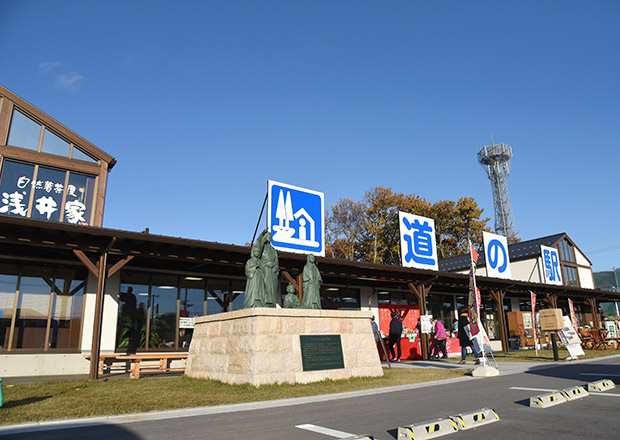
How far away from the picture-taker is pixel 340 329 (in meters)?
10.4

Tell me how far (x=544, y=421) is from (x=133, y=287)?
12111 mm

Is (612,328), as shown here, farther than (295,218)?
Yes

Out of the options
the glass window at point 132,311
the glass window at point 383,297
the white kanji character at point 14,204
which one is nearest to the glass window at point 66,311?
the glass window at point 132,311

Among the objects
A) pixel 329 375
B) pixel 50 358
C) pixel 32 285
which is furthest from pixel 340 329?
pixel 32 285

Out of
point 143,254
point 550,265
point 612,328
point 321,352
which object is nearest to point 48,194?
point 143,254

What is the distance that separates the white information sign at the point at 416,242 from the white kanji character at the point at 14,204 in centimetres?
1427

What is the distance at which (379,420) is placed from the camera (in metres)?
5.57

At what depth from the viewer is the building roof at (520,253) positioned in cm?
3059

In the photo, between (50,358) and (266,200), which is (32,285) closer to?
(50,358)

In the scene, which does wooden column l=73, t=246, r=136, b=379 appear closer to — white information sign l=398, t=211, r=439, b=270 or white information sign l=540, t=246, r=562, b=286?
white information sign l=398, t=211, r=439, b=270

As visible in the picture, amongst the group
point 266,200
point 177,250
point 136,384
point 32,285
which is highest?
point 266,200

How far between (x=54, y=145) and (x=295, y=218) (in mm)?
9302

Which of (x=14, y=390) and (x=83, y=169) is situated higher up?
(x=83, y=169)

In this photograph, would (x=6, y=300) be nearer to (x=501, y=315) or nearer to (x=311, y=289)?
(x=311, y=289)
